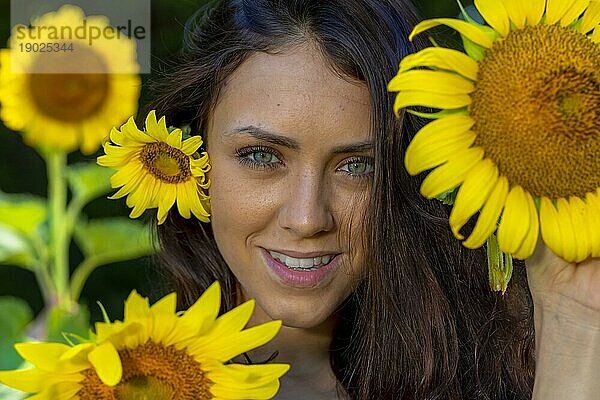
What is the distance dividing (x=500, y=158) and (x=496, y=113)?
0.09 ft

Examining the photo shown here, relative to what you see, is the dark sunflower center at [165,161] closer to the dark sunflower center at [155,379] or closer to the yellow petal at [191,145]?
the yellow petal at [191,145]

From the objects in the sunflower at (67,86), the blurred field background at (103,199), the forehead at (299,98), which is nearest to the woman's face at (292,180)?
the forehead at (299,98)

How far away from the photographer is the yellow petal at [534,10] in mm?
696

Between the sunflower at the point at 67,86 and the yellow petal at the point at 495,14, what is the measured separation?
812mm

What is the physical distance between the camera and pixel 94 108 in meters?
1.46

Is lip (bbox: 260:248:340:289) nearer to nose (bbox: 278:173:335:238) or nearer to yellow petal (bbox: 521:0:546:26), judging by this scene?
nose (bbox: 278:173:335:238)

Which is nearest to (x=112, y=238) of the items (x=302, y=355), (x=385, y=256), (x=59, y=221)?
(x=59, y=221)

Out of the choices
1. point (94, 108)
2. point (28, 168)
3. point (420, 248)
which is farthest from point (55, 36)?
point (420, 248)

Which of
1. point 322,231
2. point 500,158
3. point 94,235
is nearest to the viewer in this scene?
point 500,158

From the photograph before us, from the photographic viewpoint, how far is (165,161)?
39.2 inches

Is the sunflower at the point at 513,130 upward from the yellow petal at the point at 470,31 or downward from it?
downward

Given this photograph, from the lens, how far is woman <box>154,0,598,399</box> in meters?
0.92

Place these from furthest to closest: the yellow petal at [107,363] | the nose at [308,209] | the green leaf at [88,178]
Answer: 1. the green leaf at [88,178]
2. the nose at [308,209]
3. the yellow petal at [107,363]

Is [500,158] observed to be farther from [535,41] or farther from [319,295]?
[319,295]
